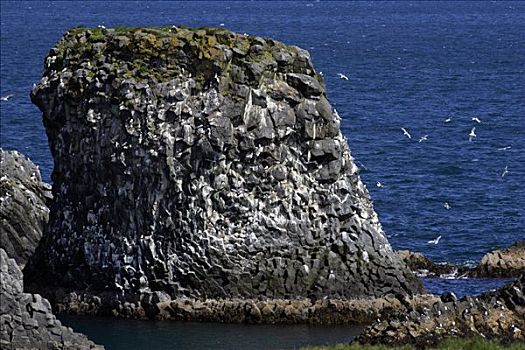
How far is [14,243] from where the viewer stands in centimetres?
7069

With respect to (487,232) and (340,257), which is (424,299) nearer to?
(340,257)

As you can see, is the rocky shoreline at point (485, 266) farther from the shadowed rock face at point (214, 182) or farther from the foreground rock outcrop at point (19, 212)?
the foreground rock outcrop at point (19, 212)

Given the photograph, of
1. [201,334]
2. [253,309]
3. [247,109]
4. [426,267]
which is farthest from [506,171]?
[201,334]

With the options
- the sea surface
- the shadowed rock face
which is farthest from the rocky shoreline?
the shadowed rock face

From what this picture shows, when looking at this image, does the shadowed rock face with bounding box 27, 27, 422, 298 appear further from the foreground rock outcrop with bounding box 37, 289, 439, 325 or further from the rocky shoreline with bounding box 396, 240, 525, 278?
the rocky shoreline with bounding box 396, 240, 525, 278

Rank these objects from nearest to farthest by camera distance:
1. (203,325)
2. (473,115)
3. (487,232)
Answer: (203,325), (487,232), (473,115)

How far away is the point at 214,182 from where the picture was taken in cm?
6525

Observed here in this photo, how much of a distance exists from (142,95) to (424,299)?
13.8 meters

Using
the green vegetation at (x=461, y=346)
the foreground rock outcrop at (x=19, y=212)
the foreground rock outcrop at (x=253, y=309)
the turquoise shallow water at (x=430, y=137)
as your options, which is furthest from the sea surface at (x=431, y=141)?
the green vegetation at (x=461, y=346)

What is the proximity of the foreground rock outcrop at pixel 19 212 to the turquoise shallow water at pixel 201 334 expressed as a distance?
24.1ft

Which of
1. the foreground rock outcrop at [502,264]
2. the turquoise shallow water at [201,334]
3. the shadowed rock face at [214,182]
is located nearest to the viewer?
the turquoise shallow water at [201,334]

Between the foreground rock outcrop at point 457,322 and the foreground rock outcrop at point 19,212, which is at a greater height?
the foreground rock outcrop at point 457,322

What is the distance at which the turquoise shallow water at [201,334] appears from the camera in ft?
196

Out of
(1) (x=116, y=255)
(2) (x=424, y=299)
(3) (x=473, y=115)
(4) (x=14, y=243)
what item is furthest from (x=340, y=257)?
(3) (x=473, y=115)
